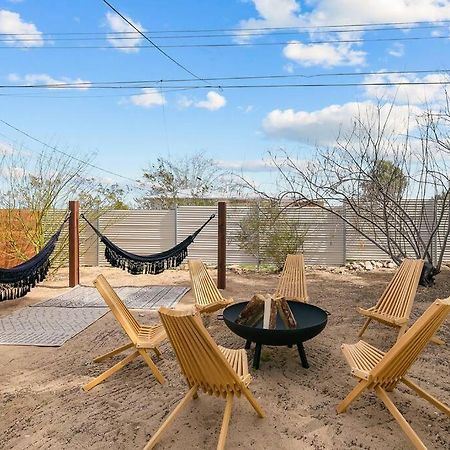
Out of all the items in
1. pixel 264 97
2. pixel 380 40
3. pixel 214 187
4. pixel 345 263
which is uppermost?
pixel 380 40

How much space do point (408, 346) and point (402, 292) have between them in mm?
1948

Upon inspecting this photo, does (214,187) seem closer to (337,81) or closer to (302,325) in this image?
(337,81)

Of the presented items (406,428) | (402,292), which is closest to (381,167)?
(402,292)

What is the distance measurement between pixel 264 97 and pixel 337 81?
5.14 feet

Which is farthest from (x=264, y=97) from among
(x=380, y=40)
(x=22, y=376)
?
(x=22, y=376)

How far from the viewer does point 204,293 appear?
4.61 m

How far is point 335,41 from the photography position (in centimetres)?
879

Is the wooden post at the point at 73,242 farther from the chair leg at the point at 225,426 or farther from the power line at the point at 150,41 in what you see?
the chair leg at the point at 225,426

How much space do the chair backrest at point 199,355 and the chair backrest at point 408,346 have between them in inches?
29.4

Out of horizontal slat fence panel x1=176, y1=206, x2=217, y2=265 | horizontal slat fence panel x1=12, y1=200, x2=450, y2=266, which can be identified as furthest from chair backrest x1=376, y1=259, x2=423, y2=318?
horizontal slat fence panel x1=176, y1=206, x2=217, y2=265

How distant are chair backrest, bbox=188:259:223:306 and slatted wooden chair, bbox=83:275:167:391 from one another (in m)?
1.13

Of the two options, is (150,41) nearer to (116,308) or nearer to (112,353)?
(116,308)

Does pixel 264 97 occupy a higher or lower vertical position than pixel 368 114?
higher

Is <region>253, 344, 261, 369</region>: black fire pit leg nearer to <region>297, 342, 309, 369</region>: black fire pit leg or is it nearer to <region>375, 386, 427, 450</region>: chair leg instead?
<region>297, 342, 309, 369</region>: black fire pit leg
